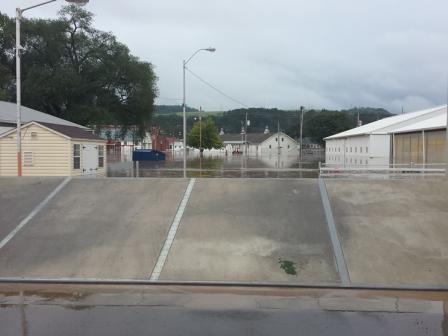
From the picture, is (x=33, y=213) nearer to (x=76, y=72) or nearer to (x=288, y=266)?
(x=288, y=266)

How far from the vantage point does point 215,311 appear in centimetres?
830

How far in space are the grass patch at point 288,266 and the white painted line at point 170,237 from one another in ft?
8.25

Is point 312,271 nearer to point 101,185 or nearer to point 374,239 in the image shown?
point 374,239

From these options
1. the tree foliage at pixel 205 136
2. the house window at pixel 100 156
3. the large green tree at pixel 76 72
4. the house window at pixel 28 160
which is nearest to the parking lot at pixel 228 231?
the house window at pixel 28 160

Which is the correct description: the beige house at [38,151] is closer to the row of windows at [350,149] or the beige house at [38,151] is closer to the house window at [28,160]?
the house window at [28,160]

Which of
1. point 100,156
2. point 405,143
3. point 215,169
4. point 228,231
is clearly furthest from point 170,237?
point 405,143

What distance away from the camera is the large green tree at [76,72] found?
52.1 m

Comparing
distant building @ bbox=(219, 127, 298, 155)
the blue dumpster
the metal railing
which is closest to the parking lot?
the metal railing

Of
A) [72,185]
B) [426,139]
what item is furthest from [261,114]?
[72,185]

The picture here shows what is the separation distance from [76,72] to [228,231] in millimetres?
46177

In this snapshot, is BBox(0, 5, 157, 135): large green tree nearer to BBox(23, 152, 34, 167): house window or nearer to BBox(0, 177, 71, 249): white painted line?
BBox(23, 152, 34, 167): house window

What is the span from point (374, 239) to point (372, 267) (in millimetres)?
1331

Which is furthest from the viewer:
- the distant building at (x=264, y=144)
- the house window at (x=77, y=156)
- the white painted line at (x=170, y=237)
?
the distant building at (x=264, y=144)

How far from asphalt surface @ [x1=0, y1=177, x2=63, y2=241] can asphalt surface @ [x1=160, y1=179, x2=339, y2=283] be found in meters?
4.41
